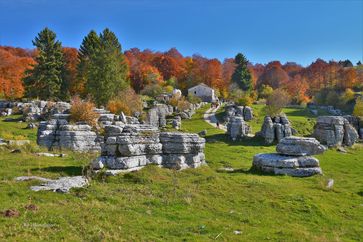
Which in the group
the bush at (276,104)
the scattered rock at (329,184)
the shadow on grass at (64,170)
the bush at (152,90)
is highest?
the bush at (152,90)

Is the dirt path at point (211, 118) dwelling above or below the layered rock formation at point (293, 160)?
above

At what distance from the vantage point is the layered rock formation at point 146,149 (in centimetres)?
2166

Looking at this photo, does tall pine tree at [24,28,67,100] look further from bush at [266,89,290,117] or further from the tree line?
bush at [266,89,290,117]

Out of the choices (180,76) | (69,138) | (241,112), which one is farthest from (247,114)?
(180,76)

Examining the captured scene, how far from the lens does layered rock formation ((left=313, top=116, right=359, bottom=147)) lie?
46562 millimetres

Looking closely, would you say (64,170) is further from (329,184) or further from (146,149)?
(329,184)

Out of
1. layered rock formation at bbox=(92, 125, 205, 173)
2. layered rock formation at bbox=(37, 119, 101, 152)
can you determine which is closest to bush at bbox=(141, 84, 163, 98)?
layered rock formation at bbox=(37, 119, 101, 152)

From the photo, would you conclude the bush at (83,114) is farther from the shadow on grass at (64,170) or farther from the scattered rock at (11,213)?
the scattered rock at (11,213)

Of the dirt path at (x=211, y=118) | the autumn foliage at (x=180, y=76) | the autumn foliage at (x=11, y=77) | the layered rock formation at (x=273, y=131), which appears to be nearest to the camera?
the layered rock formation at (x=273, y=131)

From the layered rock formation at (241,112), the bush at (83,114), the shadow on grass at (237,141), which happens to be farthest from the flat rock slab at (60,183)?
the layered rock formation at (241,112)

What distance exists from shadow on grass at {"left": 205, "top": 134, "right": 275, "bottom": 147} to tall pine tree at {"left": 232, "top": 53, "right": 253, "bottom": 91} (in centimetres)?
5793

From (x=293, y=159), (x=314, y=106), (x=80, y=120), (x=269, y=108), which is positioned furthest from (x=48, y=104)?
(x=314, y=106)

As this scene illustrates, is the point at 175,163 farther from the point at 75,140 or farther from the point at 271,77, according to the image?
the point at 271,77

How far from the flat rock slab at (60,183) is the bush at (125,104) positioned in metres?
39.4
